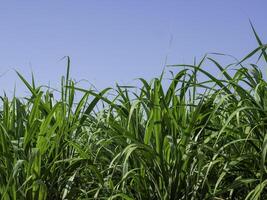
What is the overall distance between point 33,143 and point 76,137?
0.63 ft

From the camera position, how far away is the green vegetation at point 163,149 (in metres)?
2.03

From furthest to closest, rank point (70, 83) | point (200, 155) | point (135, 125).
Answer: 1. point (70, 83)
2. point (135, 125)
3. point (200, 155)

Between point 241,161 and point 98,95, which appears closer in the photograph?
point 241,161

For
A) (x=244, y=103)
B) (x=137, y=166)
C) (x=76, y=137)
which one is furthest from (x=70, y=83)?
(x=244, y=103)

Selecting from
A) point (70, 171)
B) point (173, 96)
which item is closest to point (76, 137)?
point (70, 171)

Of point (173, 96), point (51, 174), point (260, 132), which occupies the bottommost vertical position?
point (51, 174)

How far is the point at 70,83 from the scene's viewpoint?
2.64 m

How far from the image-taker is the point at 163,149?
6.86 ft

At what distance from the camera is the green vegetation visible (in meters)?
2.03

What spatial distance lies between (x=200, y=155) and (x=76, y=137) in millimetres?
727

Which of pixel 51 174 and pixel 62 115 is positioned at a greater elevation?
pixel 62 115

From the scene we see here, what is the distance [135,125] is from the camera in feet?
7.34

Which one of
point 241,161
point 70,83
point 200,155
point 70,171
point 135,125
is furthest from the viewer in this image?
point 70,83

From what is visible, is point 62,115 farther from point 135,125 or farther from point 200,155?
point 200,155
